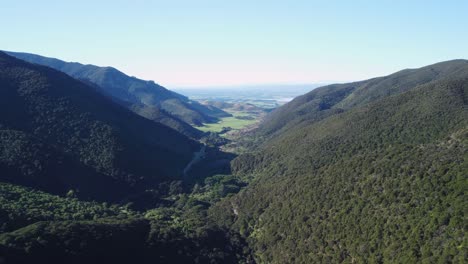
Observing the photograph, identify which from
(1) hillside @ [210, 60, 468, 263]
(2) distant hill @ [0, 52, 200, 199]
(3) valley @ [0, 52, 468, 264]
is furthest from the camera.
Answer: (2) distant hill @ [0, 52, 200, 199]

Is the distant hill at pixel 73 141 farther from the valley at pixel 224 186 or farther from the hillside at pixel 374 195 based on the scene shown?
the hillside at pixel 374 195

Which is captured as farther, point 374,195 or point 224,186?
point 224,186

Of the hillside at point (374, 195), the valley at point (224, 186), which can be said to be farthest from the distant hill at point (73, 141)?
the hillside at point (374, 195)

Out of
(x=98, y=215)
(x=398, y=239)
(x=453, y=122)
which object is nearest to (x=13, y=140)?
(x=98, y=215)

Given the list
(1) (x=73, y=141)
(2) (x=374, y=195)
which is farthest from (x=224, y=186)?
A: (2) (x=374, y=195)

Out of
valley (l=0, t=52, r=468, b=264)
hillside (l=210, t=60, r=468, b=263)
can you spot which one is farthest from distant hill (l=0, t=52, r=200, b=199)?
hillside (l=210, t=60, r=468, b=263)

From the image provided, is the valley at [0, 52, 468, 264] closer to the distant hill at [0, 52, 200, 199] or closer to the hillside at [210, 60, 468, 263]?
the hillside at [210, 60, 468, 263]

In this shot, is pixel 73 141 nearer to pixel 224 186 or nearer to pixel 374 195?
pixel 224 186
